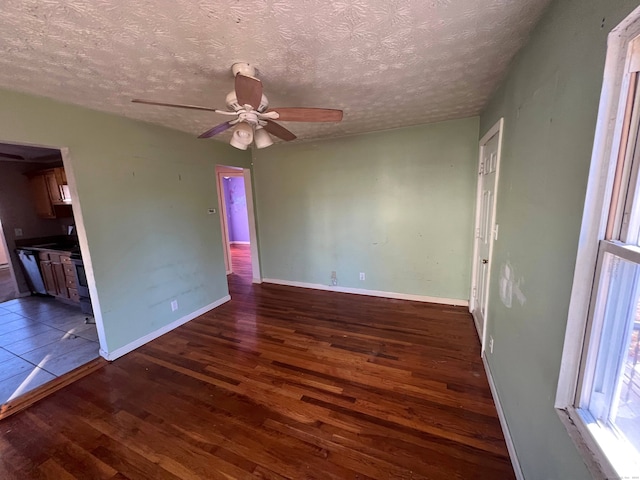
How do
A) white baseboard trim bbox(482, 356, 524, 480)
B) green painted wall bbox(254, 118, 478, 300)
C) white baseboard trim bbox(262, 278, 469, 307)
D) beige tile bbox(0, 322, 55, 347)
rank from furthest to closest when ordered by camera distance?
white baseboard trim bbox(262, 278, 469, 307), green painted wall bbox(254, 118, 478, 300), beige tile bbox(0, 322, 55, 347), white baseboard trim bbox(482, 356, 524, 480)

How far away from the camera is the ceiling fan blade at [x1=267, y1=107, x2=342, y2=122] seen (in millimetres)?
1666

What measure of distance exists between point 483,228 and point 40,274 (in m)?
6.27

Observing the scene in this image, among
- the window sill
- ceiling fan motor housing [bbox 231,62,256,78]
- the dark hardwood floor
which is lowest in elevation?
the dark hardwood floor

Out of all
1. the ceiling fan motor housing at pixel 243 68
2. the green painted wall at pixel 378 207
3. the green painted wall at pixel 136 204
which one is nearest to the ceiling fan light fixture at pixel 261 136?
the ceiling fan motor housing at pixel 243 68

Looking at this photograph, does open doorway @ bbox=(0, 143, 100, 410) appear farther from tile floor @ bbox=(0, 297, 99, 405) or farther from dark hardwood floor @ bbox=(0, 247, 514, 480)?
dark hardwood floor @ bbox=(0, 247, 514, 480)

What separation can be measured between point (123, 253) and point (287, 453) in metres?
2.34

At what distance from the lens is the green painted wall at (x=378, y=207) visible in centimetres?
318

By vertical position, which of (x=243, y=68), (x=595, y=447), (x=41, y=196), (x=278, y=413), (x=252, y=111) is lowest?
(x=278, y=413)

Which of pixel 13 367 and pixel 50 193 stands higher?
pixel 50 193

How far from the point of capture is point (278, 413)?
1.80 metres

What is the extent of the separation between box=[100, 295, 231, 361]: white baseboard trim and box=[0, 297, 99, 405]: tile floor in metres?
0.20

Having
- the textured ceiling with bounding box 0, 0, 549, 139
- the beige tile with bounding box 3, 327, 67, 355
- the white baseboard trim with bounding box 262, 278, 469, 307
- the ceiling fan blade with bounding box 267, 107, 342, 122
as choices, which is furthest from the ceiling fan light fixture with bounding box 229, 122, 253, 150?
the beige tile with bounding box 3, 327, 67, 355

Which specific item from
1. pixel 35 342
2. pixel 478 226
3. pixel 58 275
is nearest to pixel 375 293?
pixel 478 226

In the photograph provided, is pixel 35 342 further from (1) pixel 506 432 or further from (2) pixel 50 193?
(1) pixel 506 432
